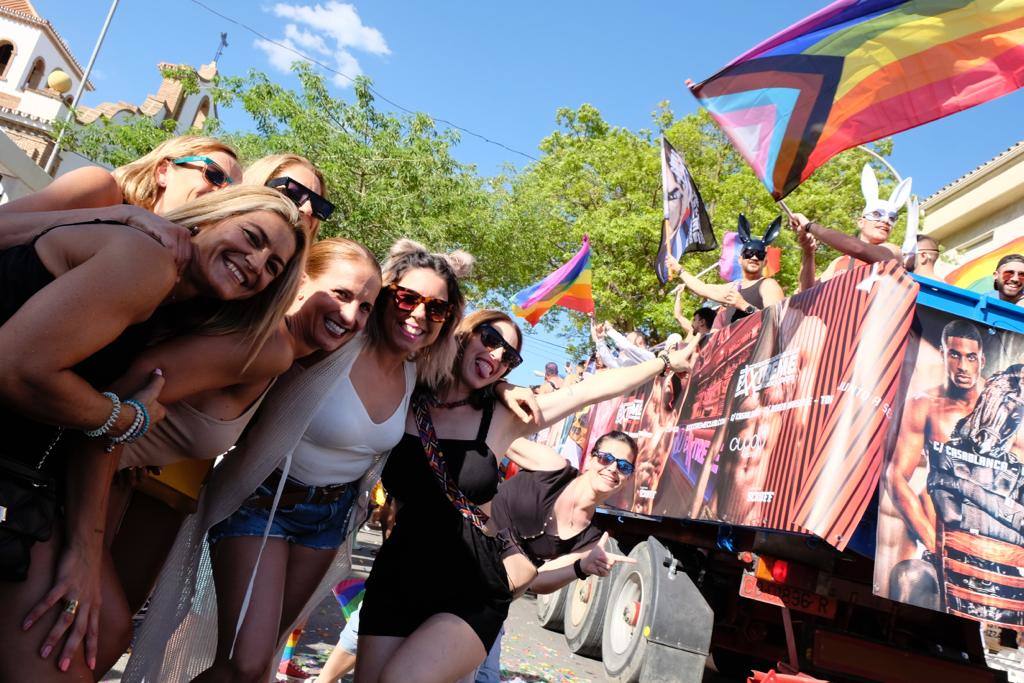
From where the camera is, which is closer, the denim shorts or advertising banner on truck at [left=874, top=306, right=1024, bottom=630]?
the denim shorts

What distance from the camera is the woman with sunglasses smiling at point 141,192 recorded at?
6.70 ft

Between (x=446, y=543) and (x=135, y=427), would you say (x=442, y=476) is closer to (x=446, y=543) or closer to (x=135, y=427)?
(x=446, y=543)

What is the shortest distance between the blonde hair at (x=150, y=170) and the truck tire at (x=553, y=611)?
6.36 m

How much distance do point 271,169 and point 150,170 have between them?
487mm

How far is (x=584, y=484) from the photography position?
16.4 ft

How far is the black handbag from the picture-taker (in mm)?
1864

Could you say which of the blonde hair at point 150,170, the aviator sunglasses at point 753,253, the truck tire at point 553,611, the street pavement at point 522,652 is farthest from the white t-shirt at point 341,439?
the truck tire at point 553,611

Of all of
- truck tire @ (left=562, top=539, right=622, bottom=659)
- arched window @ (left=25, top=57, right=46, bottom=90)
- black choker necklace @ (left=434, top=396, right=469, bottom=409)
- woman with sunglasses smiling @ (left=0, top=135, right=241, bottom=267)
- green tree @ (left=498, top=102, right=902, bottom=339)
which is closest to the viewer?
woman with sunglasses smiling @ (left=0, top=135, right=241, bottom=267)

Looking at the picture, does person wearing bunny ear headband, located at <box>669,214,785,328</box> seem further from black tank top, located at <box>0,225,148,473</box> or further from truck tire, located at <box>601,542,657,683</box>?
black tank top, located at <box>0,225,148,473</box>

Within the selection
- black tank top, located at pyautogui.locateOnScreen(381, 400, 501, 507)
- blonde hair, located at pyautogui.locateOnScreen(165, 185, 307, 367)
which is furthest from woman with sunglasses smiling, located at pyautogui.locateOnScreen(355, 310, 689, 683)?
blonde hair, located at pyautogui.locateOnScreen(165, 185, 307, 367)

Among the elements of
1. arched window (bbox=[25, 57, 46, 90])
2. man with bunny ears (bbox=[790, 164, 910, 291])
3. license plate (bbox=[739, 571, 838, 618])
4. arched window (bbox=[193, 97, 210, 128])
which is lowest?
license plate (bbox=[739, 571, 838, 618])

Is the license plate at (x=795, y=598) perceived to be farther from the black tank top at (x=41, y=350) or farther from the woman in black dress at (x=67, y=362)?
the black tank top at (x=41, y=350)

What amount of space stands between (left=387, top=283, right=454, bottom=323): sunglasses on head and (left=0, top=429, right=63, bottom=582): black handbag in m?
1.47

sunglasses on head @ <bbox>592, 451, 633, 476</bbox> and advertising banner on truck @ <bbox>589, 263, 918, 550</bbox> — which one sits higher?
advertising banner on truck @ <bbox>589, 263, 918, 550</bbox>
